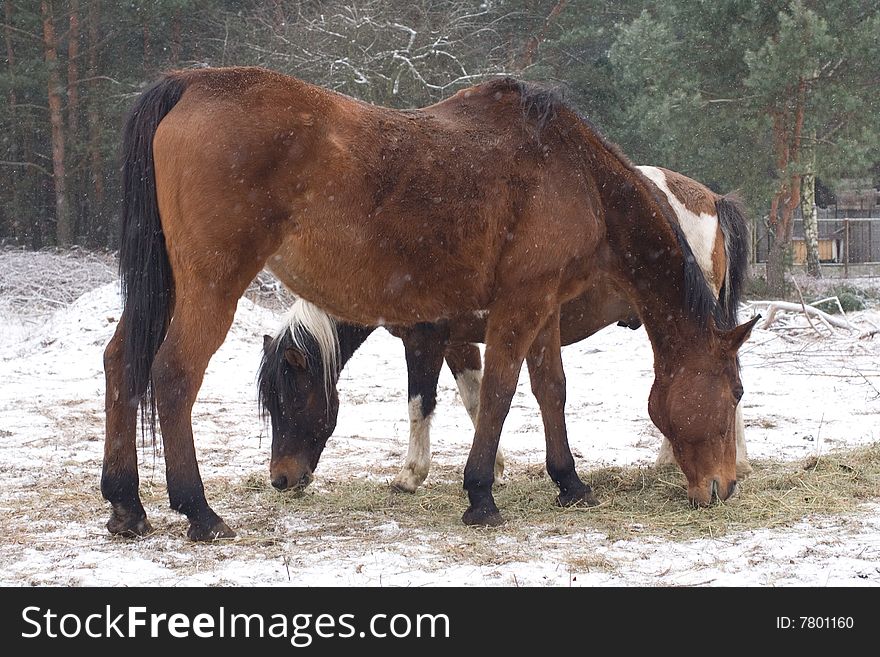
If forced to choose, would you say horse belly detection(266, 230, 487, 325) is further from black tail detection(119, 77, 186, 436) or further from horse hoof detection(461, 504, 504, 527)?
horse hoof detection(461, 504, 504, 527)

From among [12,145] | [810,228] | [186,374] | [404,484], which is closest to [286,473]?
[404,484]

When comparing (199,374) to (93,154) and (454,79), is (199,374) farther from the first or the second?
(93,154)

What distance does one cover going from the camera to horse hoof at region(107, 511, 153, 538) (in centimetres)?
425

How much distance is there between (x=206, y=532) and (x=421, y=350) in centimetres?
179

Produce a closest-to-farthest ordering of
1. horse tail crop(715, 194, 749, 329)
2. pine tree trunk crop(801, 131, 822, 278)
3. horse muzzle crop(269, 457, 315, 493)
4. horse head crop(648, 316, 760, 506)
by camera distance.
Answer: horse head crop(648, 316, 760, 506), horse muzzle crop(269, 457, 315, 493), horse tail crop(715, 194, 749, 329), pine tree trunk crop(801, 131, 822, 278)

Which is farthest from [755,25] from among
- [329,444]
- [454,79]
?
[329,444]

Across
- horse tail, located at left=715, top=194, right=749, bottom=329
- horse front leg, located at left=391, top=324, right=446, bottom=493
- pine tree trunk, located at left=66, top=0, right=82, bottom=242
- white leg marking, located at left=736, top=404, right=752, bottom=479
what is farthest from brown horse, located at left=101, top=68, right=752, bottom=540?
pine tree trunk, located at left=66, top=0, right=82, bottom=242

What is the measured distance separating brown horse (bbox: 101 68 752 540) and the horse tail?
1.23 m

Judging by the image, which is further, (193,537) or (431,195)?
(431,195)

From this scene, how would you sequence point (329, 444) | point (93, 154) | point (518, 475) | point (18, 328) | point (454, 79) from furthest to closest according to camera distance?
point (93, 154) → point (454, 79) → point (18, 328) → point (329, 444) → point (518, 475)

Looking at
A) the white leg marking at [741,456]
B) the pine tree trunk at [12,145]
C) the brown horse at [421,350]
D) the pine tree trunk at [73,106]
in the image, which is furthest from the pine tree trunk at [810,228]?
the pine tree trunk at [12,145]

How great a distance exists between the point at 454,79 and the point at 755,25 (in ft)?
18.1
